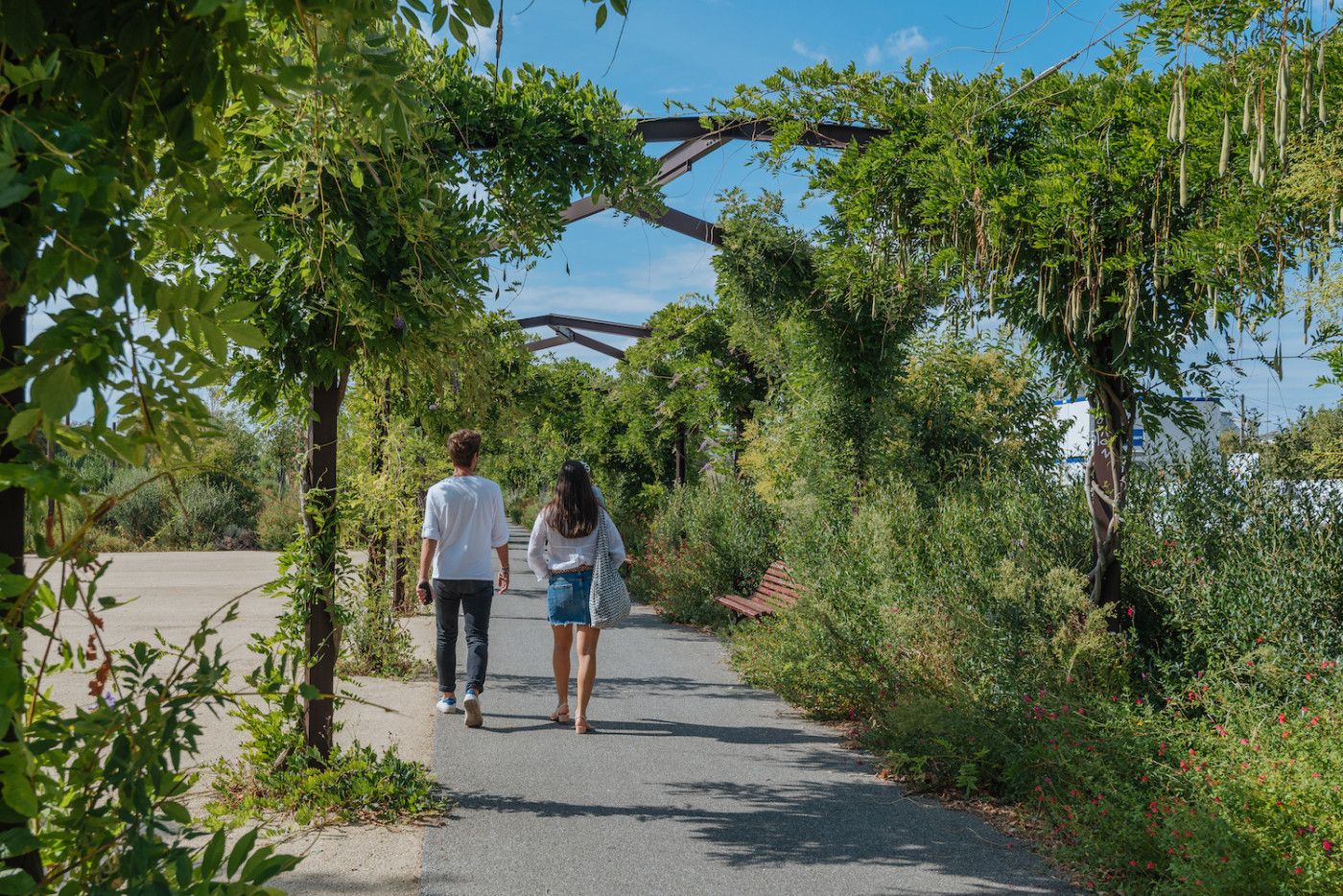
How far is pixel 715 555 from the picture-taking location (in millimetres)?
13609

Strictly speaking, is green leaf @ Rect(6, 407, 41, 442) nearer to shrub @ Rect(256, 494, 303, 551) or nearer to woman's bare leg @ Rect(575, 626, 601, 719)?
woman's bare leg @ Rect(575, 626, 601, 719)

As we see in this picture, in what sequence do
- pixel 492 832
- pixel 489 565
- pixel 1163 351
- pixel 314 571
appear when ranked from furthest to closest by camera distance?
pixel 489 565, pixel 1163 351, pixel 314 571, pixel 492 832

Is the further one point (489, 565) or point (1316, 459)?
point (489, 565)

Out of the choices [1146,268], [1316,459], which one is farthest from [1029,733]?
[1146,268]

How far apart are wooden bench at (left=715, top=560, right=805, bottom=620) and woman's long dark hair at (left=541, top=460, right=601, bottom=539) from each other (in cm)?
276

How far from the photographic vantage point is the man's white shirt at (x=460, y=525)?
23.3 ft

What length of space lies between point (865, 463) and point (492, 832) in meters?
6.08

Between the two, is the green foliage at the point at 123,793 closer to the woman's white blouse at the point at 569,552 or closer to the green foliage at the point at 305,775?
the green foliage at the point at 305,775

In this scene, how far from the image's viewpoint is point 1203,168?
4969 mm

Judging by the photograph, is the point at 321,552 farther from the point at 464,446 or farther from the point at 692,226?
the point at 692,226

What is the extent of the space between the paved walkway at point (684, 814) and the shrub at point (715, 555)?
15.9 feet

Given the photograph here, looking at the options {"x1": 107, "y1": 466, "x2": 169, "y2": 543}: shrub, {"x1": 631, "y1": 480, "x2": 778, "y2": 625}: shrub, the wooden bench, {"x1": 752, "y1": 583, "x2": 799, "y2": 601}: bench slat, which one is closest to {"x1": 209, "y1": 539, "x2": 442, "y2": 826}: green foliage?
the wooden bench

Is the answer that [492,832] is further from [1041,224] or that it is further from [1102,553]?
[1041,224]

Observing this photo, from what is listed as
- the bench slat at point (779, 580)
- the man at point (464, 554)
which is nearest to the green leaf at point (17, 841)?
the man at point (464, 554)
